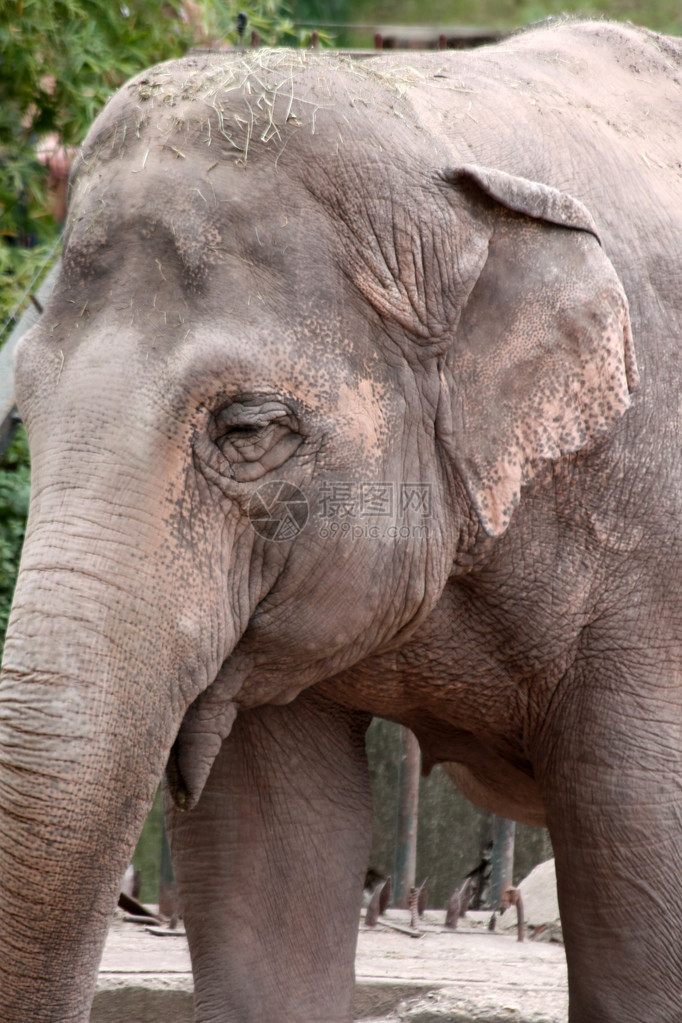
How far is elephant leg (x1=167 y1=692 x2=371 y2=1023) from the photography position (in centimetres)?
299

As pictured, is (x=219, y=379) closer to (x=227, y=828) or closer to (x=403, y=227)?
(x=403, y=227)

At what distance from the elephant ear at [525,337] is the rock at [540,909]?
7.52 ft

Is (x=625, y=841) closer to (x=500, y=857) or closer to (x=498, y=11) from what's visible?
(x=500, y=857)

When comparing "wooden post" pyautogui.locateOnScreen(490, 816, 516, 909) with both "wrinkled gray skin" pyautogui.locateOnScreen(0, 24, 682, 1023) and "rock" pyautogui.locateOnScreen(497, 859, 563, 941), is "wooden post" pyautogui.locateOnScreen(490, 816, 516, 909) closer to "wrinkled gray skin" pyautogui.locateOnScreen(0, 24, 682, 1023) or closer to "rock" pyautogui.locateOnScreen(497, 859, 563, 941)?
"rock" pyautogui.locateOnScreen(497, 859, 563, 941)

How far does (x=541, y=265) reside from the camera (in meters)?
2.44

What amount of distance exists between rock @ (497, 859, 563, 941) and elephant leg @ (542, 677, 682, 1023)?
1.76 meters

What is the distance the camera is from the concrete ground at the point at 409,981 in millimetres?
3510

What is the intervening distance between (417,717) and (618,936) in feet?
1.92

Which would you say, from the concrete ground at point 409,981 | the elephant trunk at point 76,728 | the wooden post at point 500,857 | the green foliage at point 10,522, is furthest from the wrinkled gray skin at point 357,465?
the green foliage at point 10,522

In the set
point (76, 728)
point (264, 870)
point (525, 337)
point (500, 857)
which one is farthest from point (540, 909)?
point (76, 728)

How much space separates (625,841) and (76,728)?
1.05m

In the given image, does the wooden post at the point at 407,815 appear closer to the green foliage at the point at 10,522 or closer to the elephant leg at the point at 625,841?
A: the green foliage at the point at 10,522

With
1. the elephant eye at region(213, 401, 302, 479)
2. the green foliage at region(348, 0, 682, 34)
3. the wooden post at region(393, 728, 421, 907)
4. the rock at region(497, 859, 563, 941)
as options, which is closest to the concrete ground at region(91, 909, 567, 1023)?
the rock at region(497, 859, 563, 941)

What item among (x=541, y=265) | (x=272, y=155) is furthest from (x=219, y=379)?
(x=541, y=265)
